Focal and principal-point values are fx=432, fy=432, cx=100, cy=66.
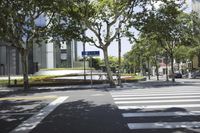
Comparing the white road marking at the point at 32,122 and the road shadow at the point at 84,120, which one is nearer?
the road shadow at the point at 84,120

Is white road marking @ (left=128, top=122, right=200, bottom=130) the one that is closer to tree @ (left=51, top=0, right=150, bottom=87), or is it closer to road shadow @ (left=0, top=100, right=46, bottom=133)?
road shadow @ (left=0, top=100, right=46, bottom=133)

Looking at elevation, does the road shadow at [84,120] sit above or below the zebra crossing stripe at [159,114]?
below

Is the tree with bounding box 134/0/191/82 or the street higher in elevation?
the tree with bounding box 134/0/191/82

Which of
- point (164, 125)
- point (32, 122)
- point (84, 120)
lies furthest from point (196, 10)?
point (164, 125)

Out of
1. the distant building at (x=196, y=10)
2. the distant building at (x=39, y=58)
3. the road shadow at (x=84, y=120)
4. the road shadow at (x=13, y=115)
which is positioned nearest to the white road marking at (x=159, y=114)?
the road shadow at (x=84, y=120)

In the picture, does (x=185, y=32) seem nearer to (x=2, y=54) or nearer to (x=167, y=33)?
(x=167, y=33)

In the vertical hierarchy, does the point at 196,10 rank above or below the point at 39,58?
above

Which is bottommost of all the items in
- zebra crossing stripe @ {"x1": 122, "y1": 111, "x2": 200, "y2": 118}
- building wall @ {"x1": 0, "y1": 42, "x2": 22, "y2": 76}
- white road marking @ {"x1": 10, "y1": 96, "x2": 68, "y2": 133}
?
white road marking @ {"x1": 10, "y1": 96, "x2": 68, "y2": 133}

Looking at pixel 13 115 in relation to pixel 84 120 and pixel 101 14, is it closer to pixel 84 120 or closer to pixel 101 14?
pixel 84 120

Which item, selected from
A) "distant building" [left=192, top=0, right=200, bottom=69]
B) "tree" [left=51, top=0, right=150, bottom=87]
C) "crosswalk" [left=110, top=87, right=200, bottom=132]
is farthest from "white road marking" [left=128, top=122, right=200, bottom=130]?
"distant building" [left=192, top=0, right=200, bottom=69]

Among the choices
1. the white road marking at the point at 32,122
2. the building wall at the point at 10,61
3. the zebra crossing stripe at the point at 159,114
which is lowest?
the white road marking at the point at 32,122

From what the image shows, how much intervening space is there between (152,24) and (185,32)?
11.8 metres

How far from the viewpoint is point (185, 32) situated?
154 feet

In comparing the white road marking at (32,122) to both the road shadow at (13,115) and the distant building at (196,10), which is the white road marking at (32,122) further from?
the distant building at (196,10)
